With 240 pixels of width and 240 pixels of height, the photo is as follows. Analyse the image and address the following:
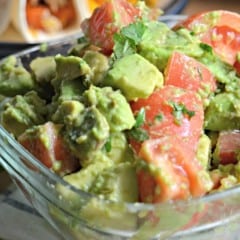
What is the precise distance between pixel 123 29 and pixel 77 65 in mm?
106

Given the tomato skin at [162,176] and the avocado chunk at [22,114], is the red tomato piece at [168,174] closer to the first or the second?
the tomato skin at [162,176]

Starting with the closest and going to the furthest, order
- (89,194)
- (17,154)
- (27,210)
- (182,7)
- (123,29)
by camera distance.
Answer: (89,194), (17,154), (123,29), (27,210), (182,7)

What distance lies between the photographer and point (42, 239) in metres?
1.18

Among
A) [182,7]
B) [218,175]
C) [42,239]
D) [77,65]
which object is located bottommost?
[182,7]

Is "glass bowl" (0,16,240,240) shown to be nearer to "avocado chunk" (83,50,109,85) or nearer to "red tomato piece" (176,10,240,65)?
"avocado chunk" (83,50,109,85)

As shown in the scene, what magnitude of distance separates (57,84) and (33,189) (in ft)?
0.69

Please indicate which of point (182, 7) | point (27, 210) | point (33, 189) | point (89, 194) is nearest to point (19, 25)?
point (182, 7)

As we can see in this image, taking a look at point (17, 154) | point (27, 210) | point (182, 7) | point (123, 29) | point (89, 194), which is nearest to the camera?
point (89, 194)

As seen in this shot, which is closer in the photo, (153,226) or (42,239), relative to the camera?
(153,226)

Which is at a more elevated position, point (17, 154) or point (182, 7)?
point (17, 154)

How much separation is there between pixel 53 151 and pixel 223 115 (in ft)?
0.93

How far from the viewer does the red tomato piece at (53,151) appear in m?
0.98

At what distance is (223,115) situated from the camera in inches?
41.2

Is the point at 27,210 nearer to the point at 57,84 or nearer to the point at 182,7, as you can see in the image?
the point at 57,84
